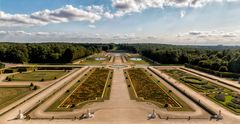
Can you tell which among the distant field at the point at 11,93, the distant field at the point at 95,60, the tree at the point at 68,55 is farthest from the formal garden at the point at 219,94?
the tree at the point at 68,55

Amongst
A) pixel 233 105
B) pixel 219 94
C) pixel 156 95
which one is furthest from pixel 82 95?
pixel 233 105

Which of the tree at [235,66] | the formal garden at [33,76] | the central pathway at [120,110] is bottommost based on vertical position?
the central pathway at [120,110]

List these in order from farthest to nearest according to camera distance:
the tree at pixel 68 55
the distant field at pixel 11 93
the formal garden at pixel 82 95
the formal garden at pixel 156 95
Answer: the tree at pixel 68 55, the distant field at pixel 11 93, the formal garden at pixel 156 95, the formal garden at pixel 82 95

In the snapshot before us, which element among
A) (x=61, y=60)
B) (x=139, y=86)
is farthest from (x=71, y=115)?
(x=61, y=60)

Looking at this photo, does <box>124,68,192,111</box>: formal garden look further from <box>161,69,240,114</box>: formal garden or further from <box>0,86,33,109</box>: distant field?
<box>0,86,33,109</box>: distant field

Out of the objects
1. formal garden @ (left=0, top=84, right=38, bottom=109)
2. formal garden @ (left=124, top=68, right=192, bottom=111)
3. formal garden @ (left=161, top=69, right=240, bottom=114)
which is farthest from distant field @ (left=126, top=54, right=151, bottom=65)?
formal garden @ (left=0, top=84, right=38, bottom=109)

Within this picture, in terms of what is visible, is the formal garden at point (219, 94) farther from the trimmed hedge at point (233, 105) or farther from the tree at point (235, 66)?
the tree at point (235, 66)

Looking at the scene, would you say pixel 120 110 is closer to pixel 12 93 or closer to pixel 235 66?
pixel 12 93

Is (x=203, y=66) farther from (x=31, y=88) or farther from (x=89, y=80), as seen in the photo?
(x=31, y=88)

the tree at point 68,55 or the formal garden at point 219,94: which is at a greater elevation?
the tree at point 68,55

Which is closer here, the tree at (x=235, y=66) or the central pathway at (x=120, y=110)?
the central pathway at (x=120, y=110)
